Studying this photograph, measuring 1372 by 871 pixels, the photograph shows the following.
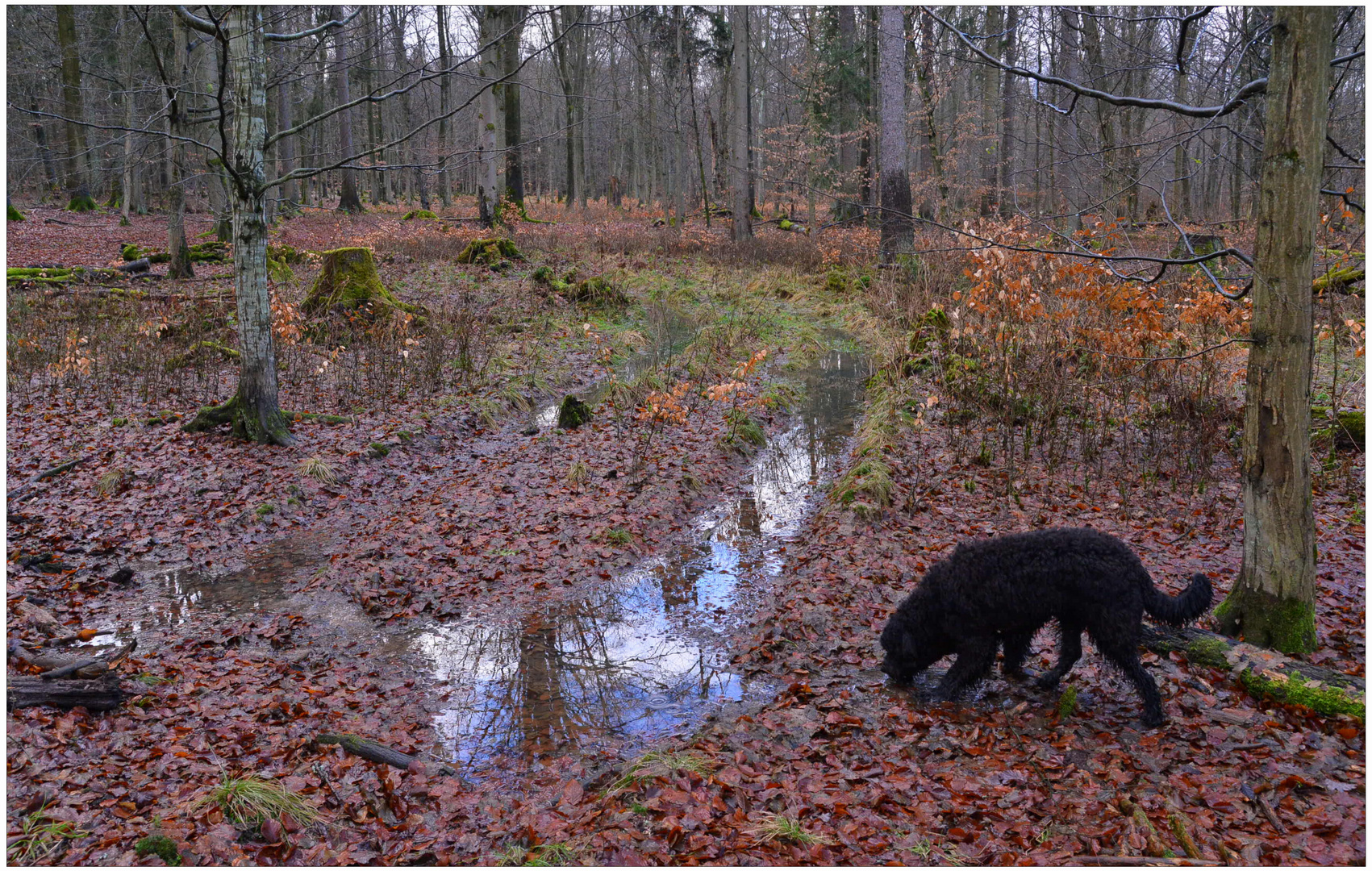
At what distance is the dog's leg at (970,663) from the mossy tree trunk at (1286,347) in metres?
1.43

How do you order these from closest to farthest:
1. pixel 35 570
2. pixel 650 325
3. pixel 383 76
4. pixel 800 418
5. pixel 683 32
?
pixel 35 570 < pixel 800 418 < pixel 650 325 < pixel 683 32 < pixel 383 76

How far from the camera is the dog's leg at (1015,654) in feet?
15.8

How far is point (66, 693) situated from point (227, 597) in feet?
6.26

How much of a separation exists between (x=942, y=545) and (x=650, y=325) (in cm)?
1007

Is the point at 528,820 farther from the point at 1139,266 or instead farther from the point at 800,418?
the point at 1139,266

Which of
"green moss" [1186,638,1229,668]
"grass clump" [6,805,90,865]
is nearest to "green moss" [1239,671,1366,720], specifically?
"green moss" [1186,638,1229,668]

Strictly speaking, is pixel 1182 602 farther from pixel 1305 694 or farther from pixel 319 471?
pixel 319 471

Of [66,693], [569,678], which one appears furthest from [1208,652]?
[66,693]

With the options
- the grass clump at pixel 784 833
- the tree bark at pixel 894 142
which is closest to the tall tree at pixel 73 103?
the tree bark at pixel 894 142

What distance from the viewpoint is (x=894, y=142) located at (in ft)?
54.9

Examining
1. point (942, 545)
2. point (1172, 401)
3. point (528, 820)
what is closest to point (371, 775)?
point (528, 820)

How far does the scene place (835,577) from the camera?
251 inches

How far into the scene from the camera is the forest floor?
11.7 feet

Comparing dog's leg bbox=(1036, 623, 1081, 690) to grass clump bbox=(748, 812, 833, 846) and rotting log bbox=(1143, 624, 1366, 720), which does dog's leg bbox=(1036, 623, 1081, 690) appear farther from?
grass clump bbox=(748, 812, 833, 846)
